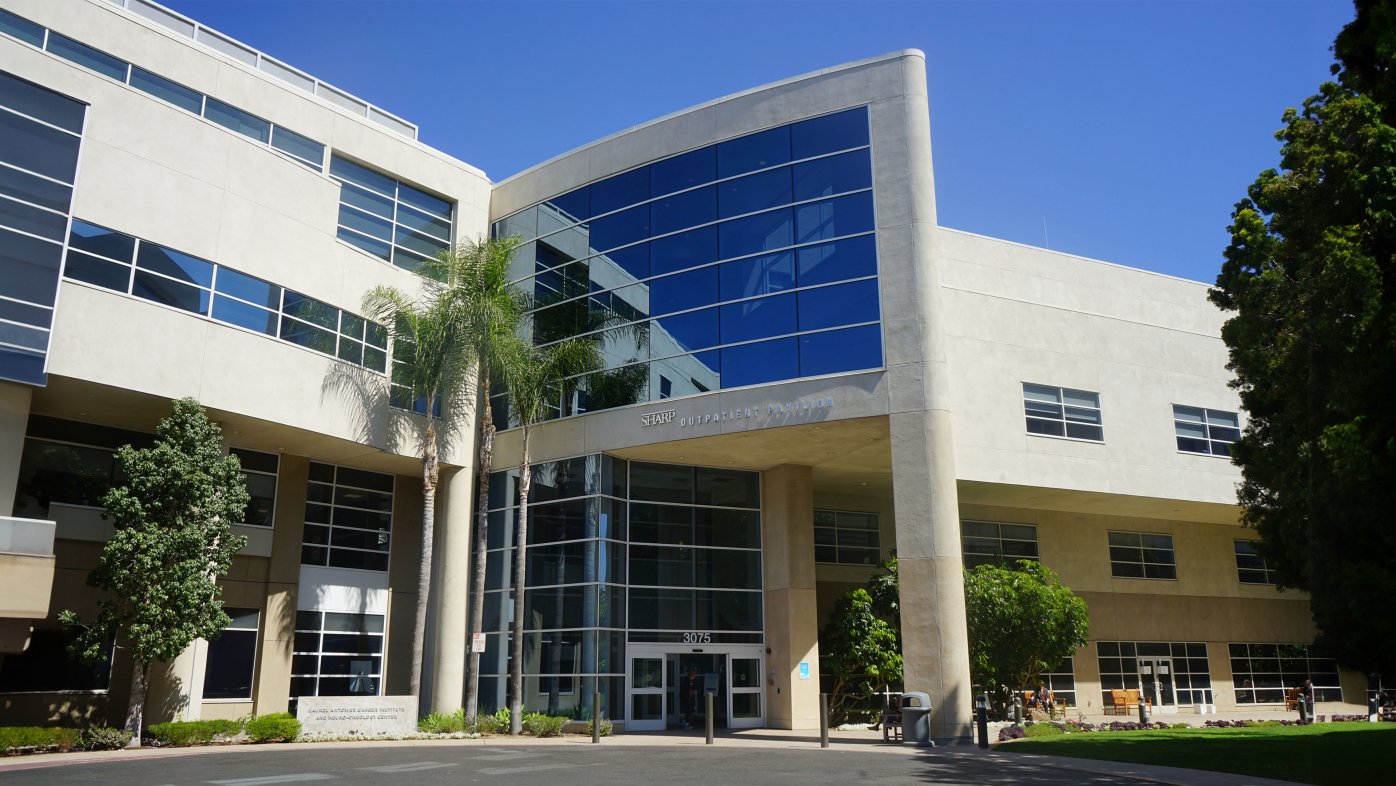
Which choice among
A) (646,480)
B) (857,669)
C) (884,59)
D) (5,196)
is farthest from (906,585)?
(5,196)

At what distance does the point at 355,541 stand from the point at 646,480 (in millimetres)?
10120

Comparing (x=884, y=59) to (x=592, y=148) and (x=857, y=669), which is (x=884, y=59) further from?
(x=857, y=669)

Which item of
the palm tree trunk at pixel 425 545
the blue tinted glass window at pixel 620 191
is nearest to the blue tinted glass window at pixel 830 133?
the blue tinted glass window at pixel 620 191

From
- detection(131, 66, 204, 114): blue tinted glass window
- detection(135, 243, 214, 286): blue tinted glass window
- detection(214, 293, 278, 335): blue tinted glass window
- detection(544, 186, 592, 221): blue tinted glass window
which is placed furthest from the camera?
detection(544, 186, 592, 221): blue tinted glass window

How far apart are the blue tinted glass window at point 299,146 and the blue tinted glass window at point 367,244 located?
232 cm

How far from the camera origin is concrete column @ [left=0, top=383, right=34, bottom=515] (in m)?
22.4

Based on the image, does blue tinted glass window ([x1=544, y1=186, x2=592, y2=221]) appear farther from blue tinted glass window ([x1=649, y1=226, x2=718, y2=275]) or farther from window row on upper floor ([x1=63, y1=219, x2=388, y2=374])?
window row on upper floor ([x1=63, y1=219, x2=388, y2=374])

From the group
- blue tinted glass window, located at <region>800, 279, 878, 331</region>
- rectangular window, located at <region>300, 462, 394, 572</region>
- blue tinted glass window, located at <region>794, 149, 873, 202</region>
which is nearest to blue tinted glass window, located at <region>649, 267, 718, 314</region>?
blue tinted glass window, located at <region>800, 279, 878, 331</region>

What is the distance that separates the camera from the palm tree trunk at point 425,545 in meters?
29.2

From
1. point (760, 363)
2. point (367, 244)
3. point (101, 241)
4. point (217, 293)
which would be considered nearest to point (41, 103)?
point (101, 241)

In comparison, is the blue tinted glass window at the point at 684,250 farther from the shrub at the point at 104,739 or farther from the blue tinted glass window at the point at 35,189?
the shrub at the point at 104,739

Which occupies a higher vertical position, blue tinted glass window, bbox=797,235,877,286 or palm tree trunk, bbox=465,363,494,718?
blue tinted glass window, bbox=797,235,877,286

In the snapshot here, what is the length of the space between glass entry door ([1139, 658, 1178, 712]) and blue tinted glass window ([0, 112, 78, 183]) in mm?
40132

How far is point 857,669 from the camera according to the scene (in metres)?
31.0
